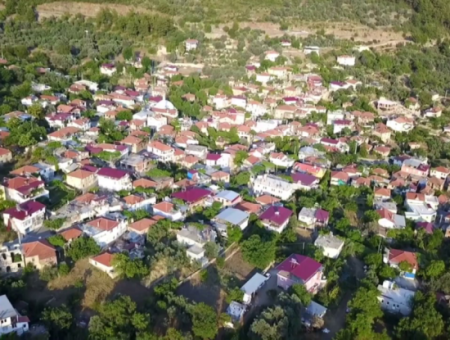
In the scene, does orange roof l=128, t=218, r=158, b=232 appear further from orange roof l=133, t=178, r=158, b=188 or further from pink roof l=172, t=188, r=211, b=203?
orange roof l=133, t=178, r=158, b=188

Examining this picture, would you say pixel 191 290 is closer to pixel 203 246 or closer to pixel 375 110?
pixel 203 246

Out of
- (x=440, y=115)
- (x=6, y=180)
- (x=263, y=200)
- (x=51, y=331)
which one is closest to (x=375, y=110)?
(x=440, y=115)

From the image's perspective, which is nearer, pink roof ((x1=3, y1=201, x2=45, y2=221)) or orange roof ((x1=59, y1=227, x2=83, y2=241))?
orange roof ((x1=59, y1=227, x2=83, y2=241))

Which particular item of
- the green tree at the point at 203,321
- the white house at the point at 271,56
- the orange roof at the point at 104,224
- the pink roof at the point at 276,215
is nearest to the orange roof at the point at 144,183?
the orange roof at the point at 104,224

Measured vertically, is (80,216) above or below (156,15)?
below

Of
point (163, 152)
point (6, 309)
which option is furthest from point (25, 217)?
point (163, 152)

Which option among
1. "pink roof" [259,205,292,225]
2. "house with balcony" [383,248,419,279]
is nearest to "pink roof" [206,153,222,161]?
"pink roof" [259,205,292,225]
